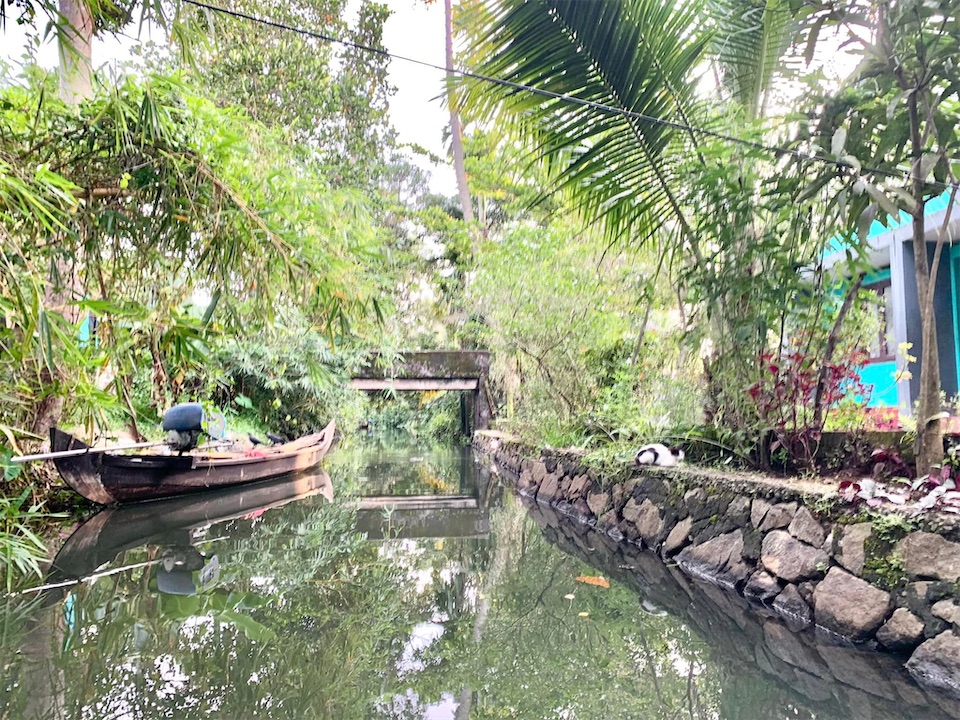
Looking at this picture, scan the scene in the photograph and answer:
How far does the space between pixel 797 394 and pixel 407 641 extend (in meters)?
2.90

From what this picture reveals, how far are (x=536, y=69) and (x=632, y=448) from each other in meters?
3.52

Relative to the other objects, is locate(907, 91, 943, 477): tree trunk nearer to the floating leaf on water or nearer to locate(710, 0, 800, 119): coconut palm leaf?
locate(710, 0, 800, 119): coconut palm leaf

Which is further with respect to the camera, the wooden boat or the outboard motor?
the outboard motor

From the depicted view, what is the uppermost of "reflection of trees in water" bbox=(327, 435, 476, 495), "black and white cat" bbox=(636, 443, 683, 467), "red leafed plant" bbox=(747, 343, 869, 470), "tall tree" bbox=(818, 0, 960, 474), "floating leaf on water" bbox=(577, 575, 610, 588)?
"tall tree" bbox=(818, 0, 960, 474)

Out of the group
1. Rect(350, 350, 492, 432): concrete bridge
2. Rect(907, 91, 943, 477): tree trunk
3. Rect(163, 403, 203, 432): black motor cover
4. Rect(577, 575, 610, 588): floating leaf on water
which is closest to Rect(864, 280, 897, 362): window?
Rect(907, 91, 943, 477): tree trunk

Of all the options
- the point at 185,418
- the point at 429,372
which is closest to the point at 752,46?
the point at 185,418

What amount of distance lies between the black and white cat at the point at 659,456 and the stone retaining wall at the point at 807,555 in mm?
90

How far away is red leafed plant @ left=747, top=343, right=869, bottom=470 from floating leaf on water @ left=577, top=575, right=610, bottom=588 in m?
1.45

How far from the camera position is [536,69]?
411 cm

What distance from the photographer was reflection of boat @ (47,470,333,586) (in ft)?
16.4

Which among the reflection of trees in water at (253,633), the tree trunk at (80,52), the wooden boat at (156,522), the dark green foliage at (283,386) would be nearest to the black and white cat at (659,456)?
the reflection of trees in water at (253,633)

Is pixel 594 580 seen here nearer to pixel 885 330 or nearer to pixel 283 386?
pixel 885 330

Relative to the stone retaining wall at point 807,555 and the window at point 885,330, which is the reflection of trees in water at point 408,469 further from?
the window at point 885,330

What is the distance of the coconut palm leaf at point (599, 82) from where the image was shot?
13.3 ft
